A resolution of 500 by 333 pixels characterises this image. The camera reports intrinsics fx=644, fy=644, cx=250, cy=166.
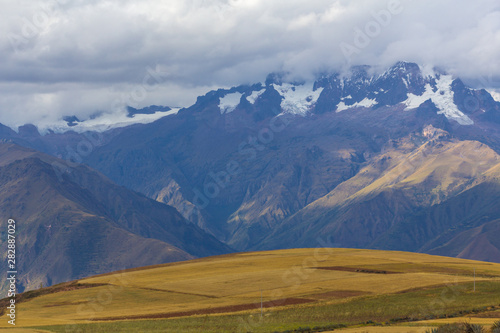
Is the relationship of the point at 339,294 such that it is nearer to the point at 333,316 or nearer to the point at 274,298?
the point at 274,298

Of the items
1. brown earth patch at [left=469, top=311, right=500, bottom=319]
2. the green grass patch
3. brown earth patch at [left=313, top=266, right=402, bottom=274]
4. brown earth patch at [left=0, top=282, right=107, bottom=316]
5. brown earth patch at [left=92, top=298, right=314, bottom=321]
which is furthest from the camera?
brown earth patch at [left=313, top=266, right=402, bottom=274]

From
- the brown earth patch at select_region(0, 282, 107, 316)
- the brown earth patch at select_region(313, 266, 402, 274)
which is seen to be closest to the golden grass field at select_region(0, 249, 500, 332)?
the brown earth patch at select_region(313, 266, 402, 274)

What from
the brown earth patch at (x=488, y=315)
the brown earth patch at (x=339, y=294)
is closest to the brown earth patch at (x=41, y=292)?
the brown earth patch at (x=339, y=294)

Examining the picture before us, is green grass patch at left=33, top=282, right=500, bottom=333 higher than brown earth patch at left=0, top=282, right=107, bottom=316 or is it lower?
lower

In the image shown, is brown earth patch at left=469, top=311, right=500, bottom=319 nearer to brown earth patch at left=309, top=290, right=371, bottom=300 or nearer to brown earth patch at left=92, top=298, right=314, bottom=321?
brown earth patch at left=309, top=290, right=371, bottom=300

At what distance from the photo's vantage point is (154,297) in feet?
465

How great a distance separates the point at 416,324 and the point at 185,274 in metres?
98.5

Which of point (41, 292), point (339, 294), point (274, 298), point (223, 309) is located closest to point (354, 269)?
point (339, 294)

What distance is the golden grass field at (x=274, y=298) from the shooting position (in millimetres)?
103000

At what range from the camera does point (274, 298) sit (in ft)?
420

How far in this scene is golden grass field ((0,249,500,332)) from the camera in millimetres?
103000

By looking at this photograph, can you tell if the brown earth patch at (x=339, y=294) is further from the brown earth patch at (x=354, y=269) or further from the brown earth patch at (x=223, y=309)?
the brown earth patch at (x=354, y=269)

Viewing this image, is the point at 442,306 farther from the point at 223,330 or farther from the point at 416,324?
the point at 223,330

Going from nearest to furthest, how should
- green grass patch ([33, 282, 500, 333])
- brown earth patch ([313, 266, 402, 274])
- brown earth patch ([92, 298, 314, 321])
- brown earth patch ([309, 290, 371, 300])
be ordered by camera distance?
1. green grass patch ([33, 282, 500, 333])
2. brown earth patch ([92, 298, 314, 321])
3. brown earth patch ([309, 290, 371, 300])
4. brown earth patch ([313, 266, 402, 274])
